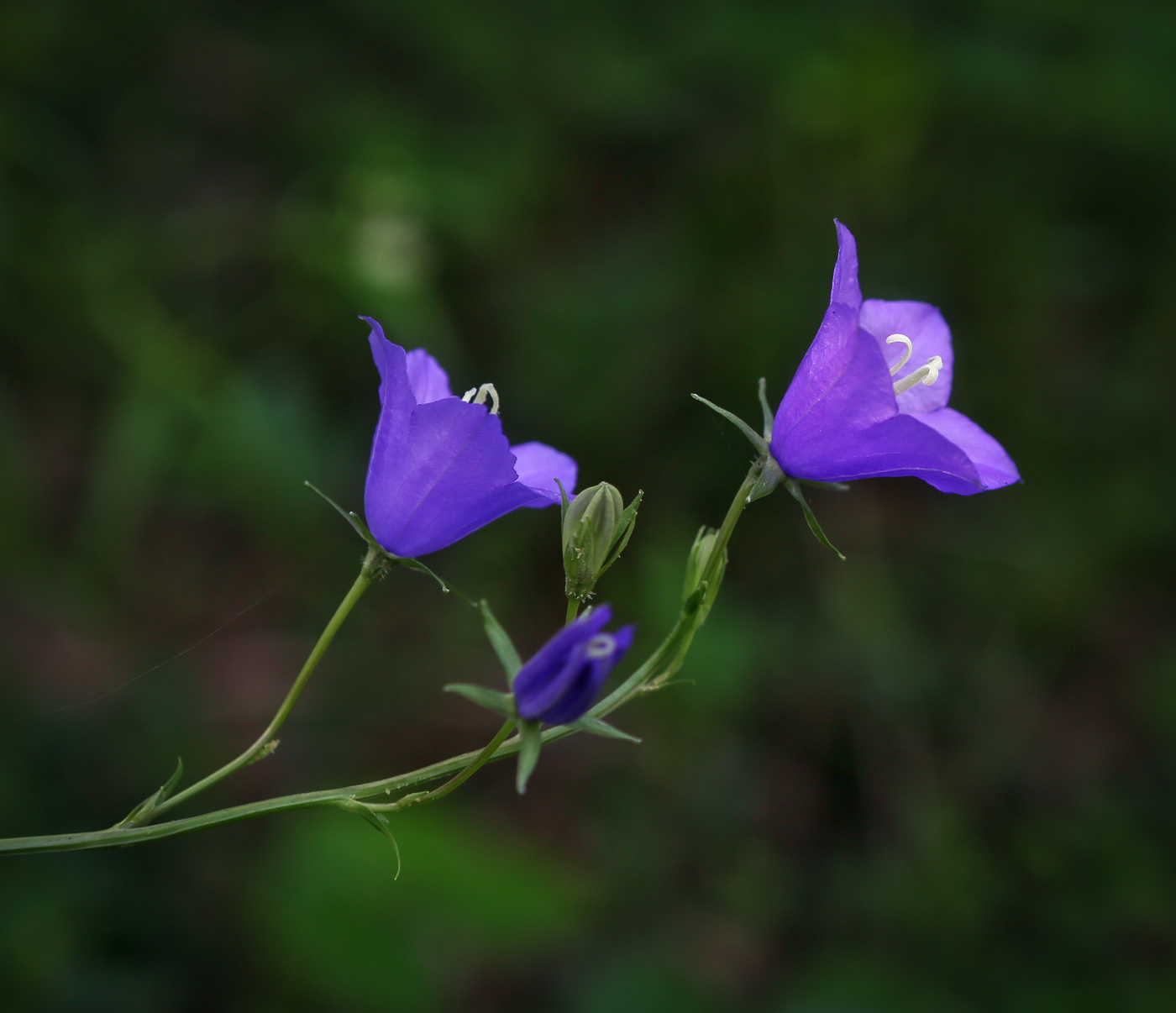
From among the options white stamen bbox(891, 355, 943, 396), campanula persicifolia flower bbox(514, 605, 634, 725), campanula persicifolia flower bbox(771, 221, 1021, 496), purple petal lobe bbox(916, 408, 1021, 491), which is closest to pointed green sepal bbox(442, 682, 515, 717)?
campanula persicifolia flower bbox(514, 605, 634, 725)

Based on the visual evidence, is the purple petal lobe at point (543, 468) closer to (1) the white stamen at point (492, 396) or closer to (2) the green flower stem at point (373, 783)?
(1) the white stamen at point (492, 396)

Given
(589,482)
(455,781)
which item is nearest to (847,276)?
(455,781)

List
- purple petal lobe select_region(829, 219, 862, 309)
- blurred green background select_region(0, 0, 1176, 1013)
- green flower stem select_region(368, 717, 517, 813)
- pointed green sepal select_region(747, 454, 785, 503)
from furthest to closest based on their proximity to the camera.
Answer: blurred green background select_region(0, 0, 1176, 1013) < pointed green sepal select_region(747, 454, 785, 503) < purple petal lobe select_region(829, 219, 862, 309) < green flower stem select_region(368, 717, 517, 813)

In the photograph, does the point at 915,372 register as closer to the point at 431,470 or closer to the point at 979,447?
the point at 979,447

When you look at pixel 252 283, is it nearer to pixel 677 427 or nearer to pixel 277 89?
pixel 277 89

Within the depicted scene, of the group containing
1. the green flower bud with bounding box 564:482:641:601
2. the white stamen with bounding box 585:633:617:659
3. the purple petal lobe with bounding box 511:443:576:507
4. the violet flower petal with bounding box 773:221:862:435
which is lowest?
the purple petal lobe with bounding box 511:443:576:507

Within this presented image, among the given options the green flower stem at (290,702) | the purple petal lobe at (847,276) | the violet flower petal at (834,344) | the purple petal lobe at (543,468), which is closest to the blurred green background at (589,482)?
the green flower stem at (290,702)

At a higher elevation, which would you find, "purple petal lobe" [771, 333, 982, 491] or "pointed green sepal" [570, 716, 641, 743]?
"purple petal lobe" [771, 333, 982, 491]

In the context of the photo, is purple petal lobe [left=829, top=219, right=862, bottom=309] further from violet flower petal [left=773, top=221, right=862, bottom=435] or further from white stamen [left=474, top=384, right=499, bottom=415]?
white stamen [left=474, top=384, right=499, bottom=415]
